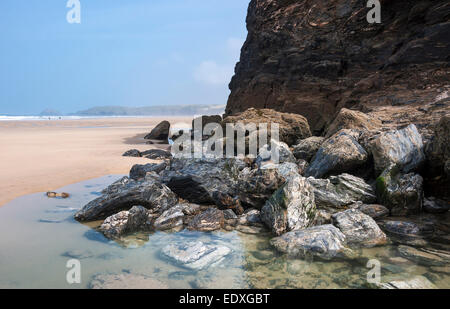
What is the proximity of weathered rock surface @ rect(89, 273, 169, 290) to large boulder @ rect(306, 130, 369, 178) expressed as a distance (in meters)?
4.42

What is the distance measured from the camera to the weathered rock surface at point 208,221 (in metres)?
4.94

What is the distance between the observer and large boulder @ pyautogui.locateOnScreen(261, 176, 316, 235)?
459 cm

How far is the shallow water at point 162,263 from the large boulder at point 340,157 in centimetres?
251

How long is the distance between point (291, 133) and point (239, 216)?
5.93 m

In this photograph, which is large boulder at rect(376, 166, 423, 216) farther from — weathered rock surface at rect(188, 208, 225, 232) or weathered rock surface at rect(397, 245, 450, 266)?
weathered rock surface at rect(188, 208, 225, 232)

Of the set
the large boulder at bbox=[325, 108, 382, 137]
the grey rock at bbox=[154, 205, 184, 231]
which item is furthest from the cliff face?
the grey rock at bbox=[154, 205, 184, 231]

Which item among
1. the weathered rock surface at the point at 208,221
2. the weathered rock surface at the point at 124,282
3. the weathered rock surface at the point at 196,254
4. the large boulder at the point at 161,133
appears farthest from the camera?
the large boulder at the point at 161,133

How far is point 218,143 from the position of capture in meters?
9.76

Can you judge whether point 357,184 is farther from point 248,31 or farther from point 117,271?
point 248,31

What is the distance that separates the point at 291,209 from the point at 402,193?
211 centimetres

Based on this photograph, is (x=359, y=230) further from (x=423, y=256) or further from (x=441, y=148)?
(x=441, y=148)

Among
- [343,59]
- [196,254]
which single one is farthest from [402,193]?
[343,59]

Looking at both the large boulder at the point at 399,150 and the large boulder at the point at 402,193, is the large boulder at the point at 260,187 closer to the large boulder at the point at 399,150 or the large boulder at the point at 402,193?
the large boulder at the point at 402,193

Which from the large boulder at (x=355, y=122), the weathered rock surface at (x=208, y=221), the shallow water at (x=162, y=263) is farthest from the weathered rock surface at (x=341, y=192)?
the large boulder at (x=355, y=122)
